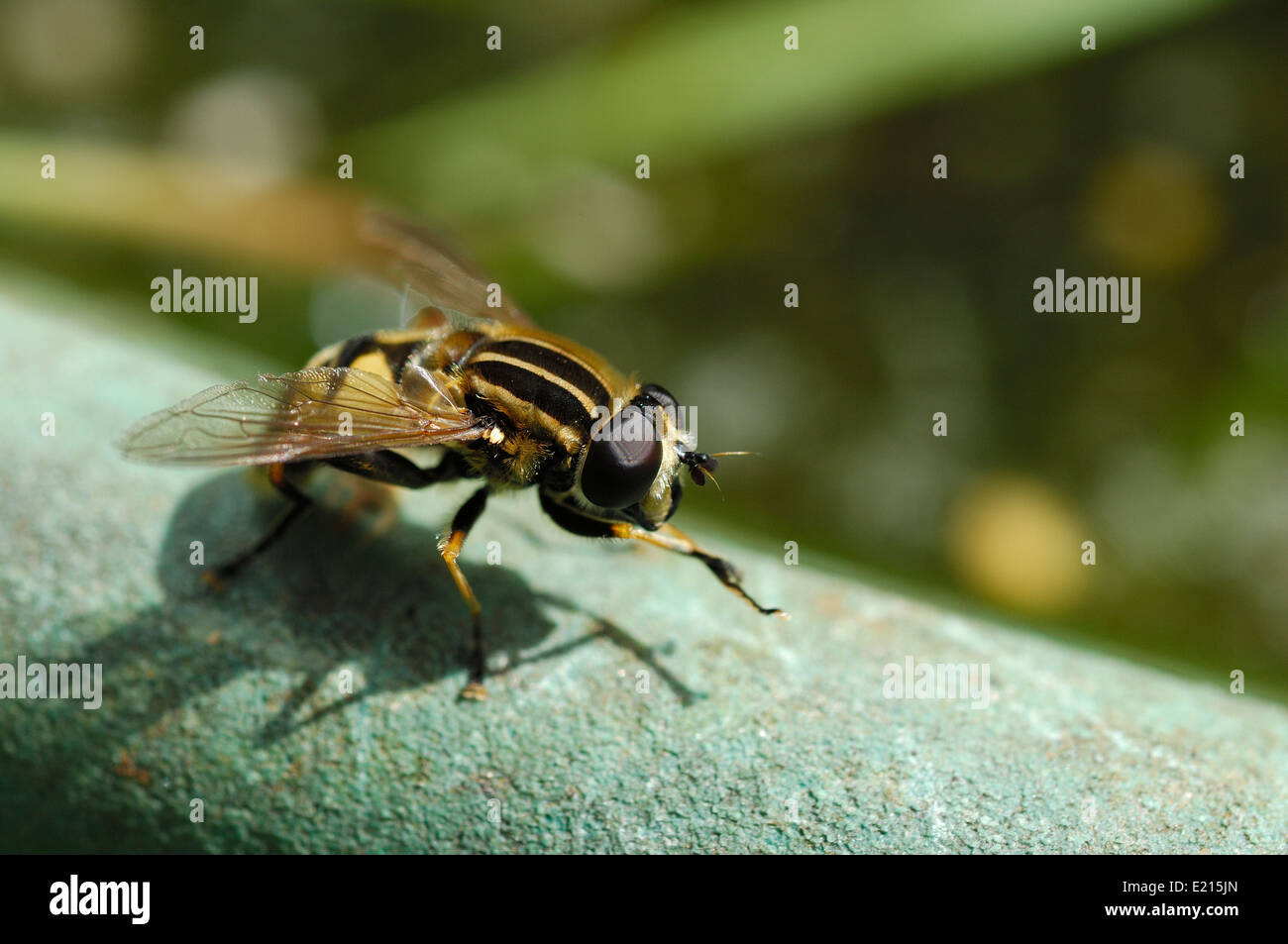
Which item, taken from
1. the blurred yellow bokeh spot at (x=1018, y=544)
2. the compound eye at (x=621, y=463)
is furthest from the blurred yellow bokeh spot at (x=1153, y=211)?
the compound eye at (x=621, y=463)

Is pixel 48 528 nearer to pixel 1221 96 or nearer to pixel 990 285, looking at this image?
pixel 990 285

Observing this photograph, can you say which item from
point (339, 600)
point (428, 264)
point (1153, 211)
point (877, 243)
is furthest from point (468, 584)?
point (1153, 211)

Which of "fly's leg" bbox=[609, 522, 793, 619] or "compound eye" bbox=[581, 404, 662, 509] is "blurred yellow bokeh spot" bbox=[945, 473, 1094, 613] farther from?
"compound eye" bbox=[581, 404, 662, 509]

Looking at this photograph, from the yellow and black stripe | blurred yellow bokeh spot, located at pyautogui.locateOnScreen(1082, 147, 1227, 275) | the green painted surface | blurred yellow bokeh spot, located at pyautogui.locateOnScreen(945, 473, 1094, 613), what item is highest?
blurred yellow bokeh spot, located at pyautogui.locateOnScreen(1082, 147, 1227, 275)

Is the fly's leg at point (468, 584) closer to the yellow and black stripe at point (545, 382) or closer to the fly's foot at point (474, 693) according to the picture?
the fly's foot at point (474, 693)

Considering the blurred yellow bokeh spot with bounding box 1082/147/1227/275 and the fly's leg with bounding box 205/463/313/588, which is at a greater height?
the blurred yellow bokeh spot with bounding box 1082/147/1227/275

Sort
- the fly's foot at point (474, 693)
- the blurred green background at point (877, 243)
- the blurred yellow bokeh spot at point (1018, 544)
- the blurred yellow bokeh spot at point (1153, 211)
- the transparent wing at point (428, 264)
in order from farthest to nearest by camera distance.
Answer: the blurred yellow bokeh spot at point (1153, 211) → the blurred green background at point (877, 243) → the blurred yellow bokeh spot at point (1018, 544) → the transparent wing at point (428, 264) → the fly's foot at point (474, 693)

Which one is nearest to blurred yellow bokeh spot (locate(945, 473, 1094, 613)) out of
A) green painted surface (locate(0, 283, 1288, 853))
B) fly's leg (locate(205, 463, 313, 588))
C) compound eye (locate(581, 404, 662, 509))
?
green painted surface (locate(0, 283, 1288, 853))
